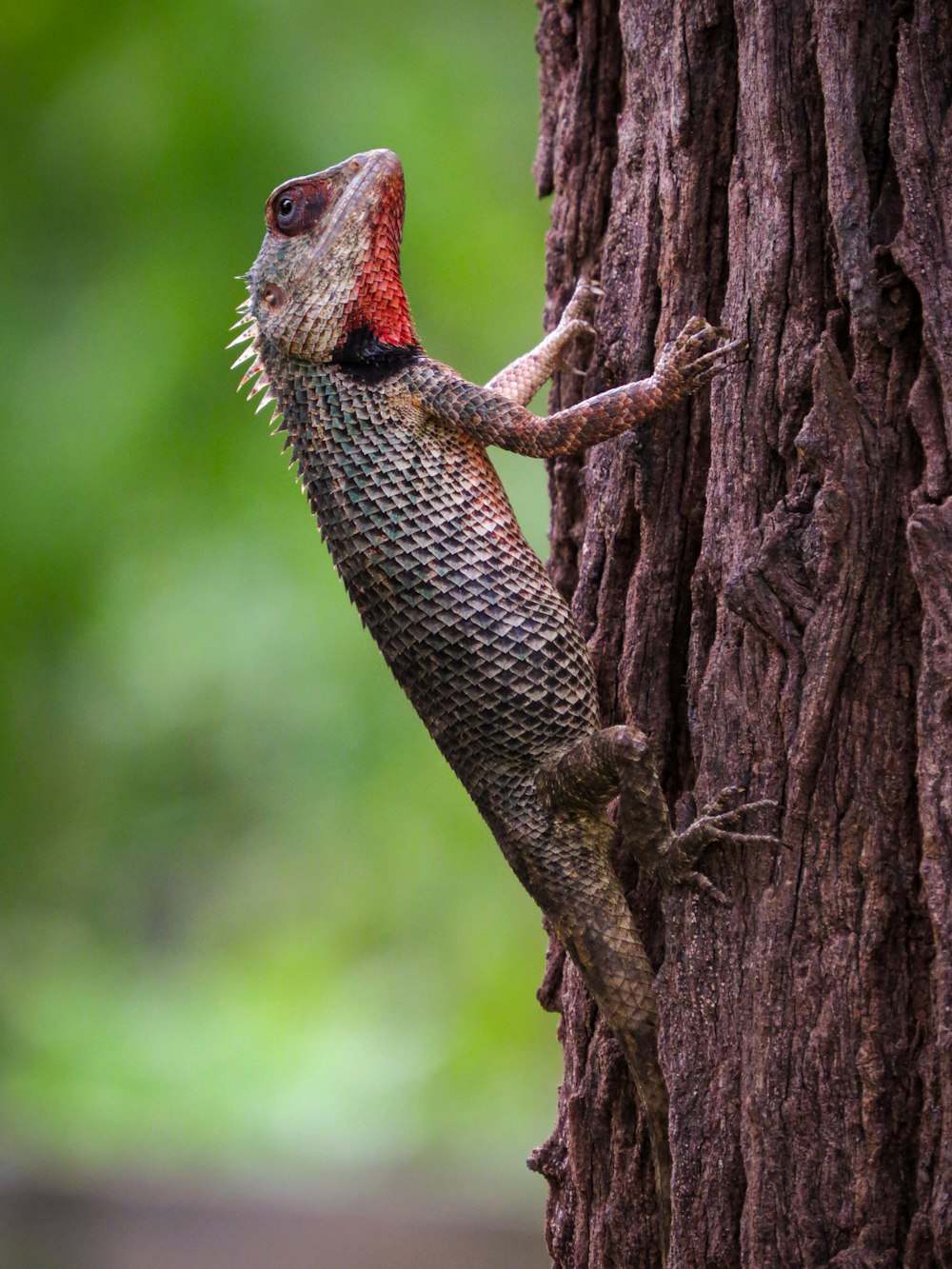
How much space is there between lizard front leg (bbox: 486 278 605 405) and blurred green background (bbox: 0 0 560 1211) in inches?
171

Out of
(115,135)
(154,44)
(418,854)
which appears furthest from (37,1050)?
(154,44)

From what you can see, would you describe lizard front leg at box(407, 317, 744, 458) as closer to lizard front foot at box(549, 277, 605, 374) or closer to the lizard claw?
lizard front foot at box(549, 277, 605, 374)

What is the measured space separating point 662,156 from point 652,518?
0.98 m

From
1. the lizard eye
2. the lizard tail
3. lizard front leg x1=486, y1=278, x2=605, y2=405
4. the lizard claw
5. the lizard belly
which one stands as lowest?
the lizard tail

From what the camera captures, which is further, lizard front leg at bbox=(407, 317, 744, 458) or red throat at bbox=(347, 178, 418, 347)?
red throat at bbox=(347, 178, 418, 347)

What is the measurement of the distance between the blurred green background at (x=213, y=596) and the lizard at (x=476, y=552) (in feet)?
14.5

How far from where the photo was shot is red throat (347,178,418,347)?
3596mm

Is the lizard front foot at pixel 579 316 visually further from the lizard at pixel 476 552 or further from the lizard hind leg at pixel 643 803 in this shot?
the lizard hind leg at pixel 643 803

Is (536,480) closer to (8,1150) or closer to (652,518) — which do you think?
(652,518)

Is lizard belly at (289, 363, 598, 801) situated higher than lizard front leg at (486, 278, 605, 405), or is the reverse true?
lizard front leg at (486, 278, 605, 405)

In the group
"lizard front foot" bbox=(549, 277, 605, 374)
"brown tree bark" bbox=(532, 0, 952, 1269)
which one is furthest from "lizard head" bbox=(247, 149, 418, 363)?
"brown tree bark" bbox=(532, 0, 952, 1269)

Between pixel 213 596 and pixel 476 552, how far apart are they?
5460mm

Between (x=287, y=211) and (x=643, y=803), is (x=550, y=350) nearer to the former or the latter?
(x=287, y=211)

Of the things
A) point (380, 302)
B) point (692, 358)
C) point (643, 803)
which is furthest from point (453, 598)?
point (380, 302)
